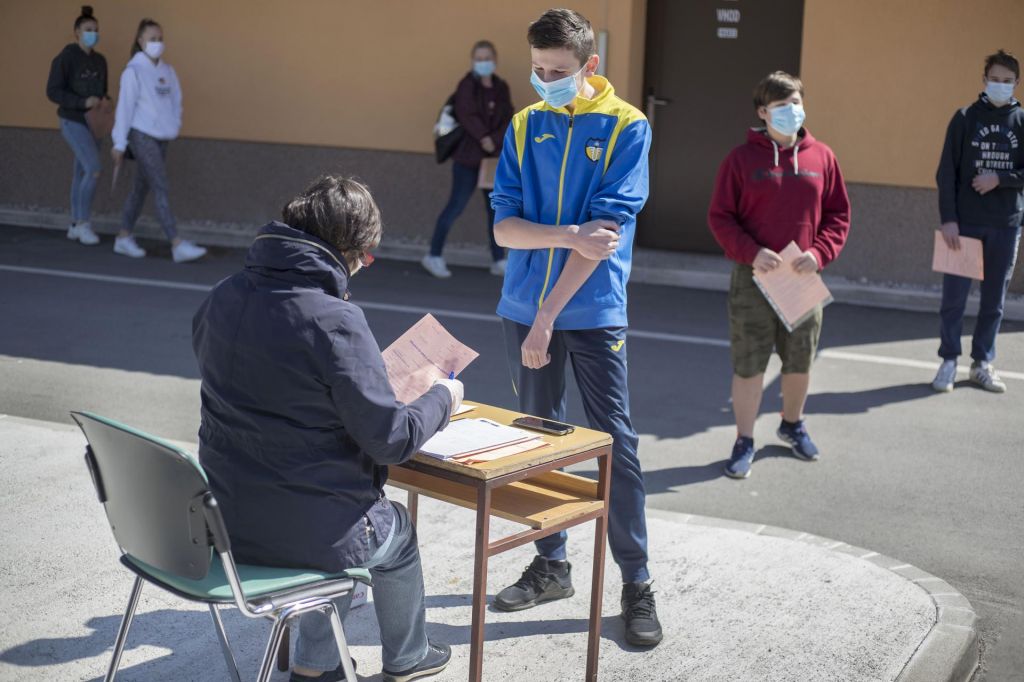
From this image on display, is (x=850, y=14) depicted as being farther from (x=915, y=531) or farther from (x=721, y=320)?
(x=915, y=531)

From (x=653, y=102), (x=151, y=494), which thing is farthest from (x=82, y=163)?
(x=151, y=494)

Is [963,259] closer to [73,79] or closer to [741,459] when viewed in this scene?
[741,459]

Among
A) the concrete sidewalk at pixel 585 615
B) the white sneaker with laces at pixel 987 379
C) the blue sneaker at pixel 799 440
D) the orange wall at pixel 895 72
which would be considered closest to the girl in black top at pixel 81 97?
the orange wall at pixel 895 72

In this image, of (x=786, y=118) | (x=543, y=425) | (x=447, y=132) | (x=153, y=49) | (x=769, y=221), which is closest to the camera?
(x=543, y=425)

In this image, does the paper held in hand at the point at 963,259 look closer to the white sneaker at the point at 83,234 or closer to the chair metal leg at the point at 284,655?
the chair metal leg at the point at 284,655

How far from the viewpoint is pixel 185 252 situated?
1260 cm

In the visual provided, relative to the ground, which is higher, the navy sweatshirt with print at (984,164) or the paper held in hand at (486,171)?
the navy sweatshirt with print at (984,164)

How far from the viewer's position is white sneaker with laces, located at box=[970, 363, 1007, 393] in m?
8.27

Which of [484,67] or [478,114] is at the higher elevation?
[484,67]

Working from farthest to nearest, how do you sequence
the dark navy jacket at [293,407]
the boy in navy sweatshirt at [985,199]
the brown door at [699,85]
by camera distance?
1. the brown door at [699,85]
2. the boy in navy sweatshirt at [985,199]
3. the dark navy jacket at [293,407]

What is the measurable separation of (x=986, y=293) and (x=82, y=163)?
9.30 m

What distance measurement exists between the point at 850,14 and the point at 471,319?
181 inches

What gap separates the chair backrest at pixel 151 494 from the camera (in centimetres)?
307

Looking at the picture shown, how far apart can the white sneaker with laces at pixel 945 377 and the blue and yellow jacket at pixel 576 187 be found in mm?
4479
